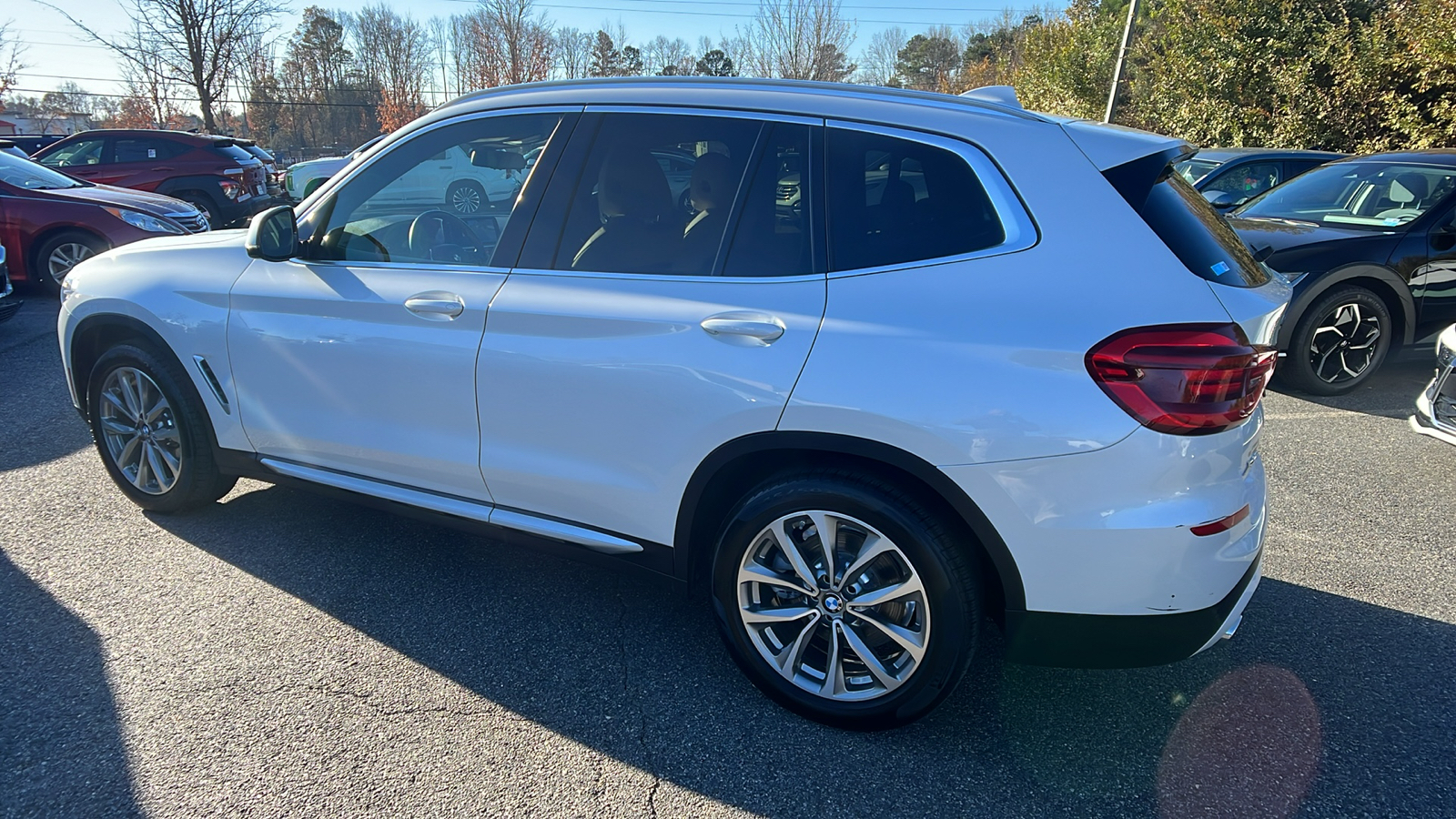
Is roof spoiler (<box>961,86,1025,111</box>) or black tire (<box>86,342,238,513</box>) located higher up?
roof spoiler (<box>961,86,1025,111</box>)

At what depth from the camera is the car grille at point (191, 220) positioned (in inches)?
370

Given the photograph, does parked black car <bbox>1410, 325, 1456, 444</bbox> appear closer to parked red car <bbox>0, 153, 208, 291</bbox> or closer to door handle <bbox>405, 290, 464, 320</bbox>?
door handle <bbox>405, 290, 464, 320</bbox>

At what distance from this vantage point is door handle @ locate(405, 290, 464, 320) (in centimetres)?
290

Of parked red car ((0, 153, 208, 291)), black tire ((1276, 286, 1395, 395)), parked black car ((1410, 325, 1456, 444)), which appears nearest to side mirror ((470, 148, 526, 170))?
parked black car ((1410, 325, 1456, 444))

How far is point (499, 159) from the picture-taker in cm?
315

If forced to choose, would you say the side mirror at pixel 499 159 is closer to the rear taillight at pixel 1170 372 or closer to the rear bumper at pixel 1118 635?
the rear taillight at pixel 1170 372

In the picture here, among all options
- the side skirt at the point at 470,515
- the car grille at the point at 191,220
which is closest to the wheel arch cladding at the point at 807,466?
the side skirt at the point at 470,515

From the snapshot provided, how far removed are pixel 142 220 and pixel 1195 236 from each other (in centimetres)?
998

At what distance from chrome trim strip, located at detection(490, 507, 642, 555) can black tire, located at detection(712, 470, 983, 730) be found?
334 millimetres

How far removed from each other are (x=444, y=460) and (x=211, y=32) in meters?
30.1

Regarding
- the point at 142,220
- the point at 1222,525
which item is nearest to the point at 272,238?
the point at 1222,525

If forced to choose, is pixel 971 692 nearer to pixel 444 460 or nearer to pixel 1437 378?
pixel 444 460

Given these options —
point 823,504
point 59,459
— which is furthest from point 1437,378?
point 59,459

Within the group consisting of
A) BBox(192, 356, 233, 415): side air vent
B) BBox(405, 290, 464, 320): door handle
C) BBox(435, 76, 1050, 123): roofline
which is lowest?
BBox(192, 356, 233, 415): side air vent
